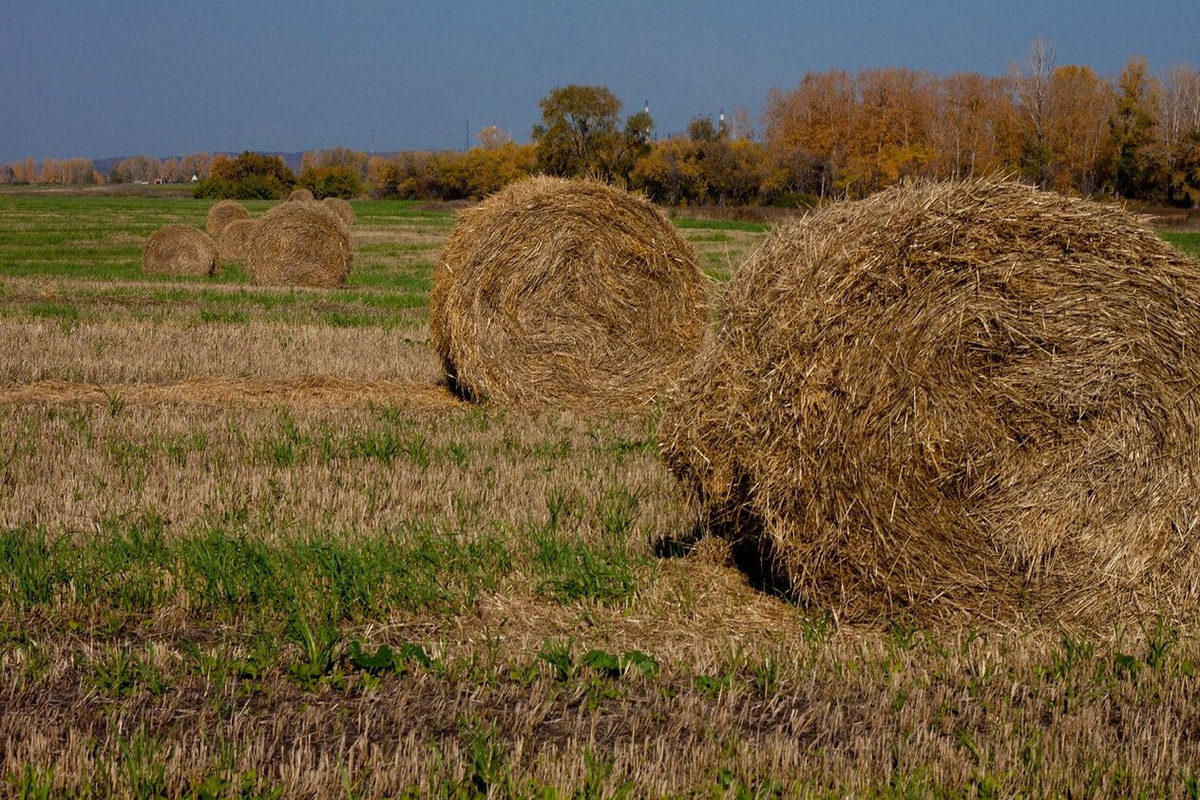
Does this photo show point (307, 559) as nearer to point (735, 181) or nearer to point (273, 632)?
point (273, 632)

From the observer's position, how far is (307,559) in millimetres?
6414

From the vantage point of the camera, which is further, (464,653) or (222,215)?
(222,215)

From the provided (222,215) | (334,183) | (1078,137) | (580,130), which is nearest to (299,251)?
(222,215)

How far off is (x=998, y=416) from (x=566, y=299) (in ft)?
21.6

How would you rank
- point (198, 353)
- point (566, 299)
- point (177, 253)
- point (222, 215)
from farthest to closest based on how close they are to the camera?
point (222, 215), point (177, 253), point (198, 353), point (566, 299)

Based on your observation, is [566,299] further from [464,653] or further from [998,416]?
[464,653]

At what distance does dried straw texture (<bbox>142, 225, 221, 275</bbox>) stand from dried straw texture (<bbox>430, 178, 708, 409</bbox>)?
17.3 meters

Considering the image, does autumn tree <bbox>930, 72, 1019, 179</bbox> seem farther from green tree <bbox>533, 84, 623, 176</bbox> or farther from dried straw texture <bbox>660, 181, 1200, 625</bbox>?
dried straw texture <bbox>660, 181, 1200, 625</bbox>

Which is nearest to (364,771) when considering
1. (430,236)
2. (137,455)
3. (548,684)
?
(548,684)

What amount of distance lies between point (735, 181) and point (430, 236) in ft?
174

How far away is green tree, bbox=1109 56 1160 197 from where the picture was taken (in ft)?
289

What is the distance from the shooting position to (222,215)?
1597 inches

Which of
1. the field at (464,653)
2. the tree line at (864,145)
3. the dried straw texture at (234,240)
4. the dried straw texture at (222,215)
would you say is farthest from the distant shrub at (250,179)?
the field at (464,653)

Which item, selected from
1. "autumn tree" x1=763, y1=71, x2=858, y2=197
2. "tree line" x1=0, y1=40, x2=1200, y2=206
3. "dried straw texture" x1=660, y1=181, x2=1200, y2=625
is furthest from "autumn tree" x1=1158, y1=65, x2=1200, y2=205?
"dried straw texture" x1=660, y1=181, x2=1200, y2=625
